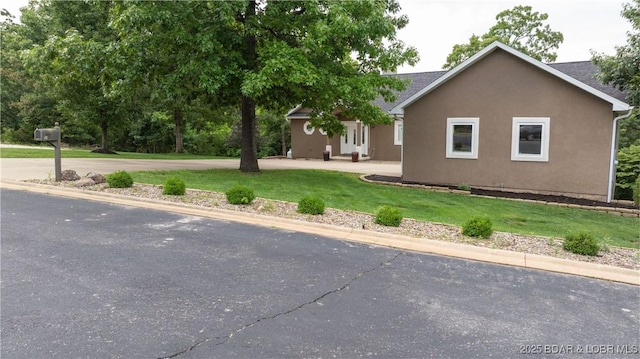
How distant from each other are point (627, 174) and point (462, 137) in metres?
4.88

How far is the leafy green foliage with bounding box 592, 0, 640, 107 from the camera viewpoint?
1120cm

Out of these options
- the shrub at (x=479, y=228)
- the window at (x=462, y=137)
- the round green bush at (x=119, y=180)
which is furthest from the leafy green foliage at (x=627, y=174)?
the round green bush at (x=119, y=180)

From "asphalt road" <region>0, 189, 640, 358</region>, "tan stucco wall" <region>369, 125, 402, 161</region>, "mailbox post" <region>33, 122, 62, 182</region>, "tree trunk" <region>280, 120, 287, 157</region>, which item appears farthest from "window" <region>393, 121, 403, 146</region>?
"asphalt road" <region>0, 189, 640, 358</region>

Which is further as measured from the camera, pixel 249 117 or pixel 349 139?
pixel 349 139

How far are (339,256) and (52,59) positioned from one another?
39.7 ft

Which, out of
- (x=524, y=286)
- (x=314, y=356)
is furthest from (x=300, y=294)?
(x=524, y=286)

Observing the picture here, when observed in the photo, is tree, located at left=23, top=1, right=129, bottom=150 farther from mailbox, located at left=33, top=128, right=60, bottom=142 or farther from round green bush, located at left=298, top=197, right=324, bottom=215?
round green bush, located at left=298, top=197, right=324, bottom=215

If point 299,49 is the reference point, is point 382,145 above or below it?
below

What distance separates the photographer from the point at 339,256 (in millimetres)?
5223

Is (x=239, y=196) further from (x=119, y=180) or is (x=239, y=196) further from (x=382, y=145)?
(x=382, y=145)

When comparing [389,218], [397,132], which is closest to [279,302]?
[389,218]

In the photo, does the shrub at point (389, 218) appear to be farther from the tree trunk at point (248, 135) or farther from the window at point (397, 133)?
the window at point (397, 133)

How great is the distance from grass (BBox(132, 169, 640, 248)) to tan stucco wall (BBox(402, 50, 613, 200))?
183cm

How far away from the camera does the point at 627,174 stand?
1240 cm
